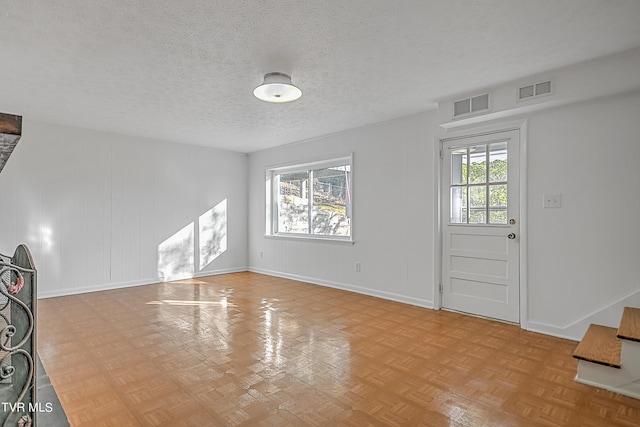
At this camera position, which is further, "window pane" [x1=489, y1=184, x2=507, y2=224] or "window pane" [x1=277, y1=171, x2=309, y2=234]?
"window pane" [x1=277, y1=171, x2=309, y2=234]

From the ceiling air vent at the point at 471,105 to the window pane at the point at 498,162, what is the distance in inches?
17.1

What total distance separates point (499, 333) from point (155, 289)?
4.62 meters

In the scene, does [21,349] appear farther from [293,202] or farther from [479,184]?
[293,202]

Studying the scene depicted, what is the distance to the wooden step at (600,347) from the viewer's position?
A: 2312mm

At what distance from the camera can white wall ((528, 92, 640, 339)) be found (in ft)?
9.53

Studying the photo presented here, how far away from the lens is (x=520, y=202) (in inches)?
138

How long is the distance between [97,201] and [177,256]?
59.3 inches

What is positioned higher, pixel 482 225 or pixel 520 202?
pixel 520 202

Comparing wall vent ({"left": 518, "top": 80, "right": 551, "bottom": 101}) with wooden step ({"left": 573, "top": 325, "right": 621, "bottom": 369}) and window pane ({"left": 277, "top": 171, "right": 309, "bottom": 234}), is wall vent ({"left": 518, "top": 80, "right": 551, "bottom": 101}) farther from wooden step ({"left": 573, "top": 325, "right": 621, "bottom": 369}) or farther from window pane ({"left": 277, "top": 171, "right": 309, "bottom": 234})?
window pane ({"left": 277, "top": 171, "right": 309, "bottom": 234})

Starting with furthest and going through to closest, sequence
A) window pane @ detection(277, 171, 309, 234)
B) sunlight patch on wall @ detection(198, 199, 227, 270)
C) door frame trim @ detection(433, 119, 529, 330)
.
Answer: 1. sunlight patch on wall @ detection(198, 199, 227, 270)
2. window pane @ detection(277, 171, 309, 234)
3. door frame trim @ detection(433, 119, 529, 330)

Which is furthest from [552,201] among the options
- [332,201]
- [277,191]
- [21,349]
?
[277,191]

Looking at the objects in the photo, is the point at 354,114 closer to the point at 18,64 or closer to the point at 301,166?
the point at 301,166

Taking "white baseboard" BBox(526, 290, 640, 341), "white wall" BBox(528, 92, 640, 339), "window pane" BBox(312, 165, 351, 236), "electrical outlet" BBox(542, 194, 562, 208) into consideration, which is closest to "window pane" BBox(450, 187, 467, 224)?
"white wall" BBox(528, 92, 640, 339)

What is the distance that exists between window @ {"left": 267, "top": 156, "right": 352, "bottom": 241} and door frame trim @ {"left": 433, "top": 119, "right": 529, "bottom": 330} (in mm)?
1460
